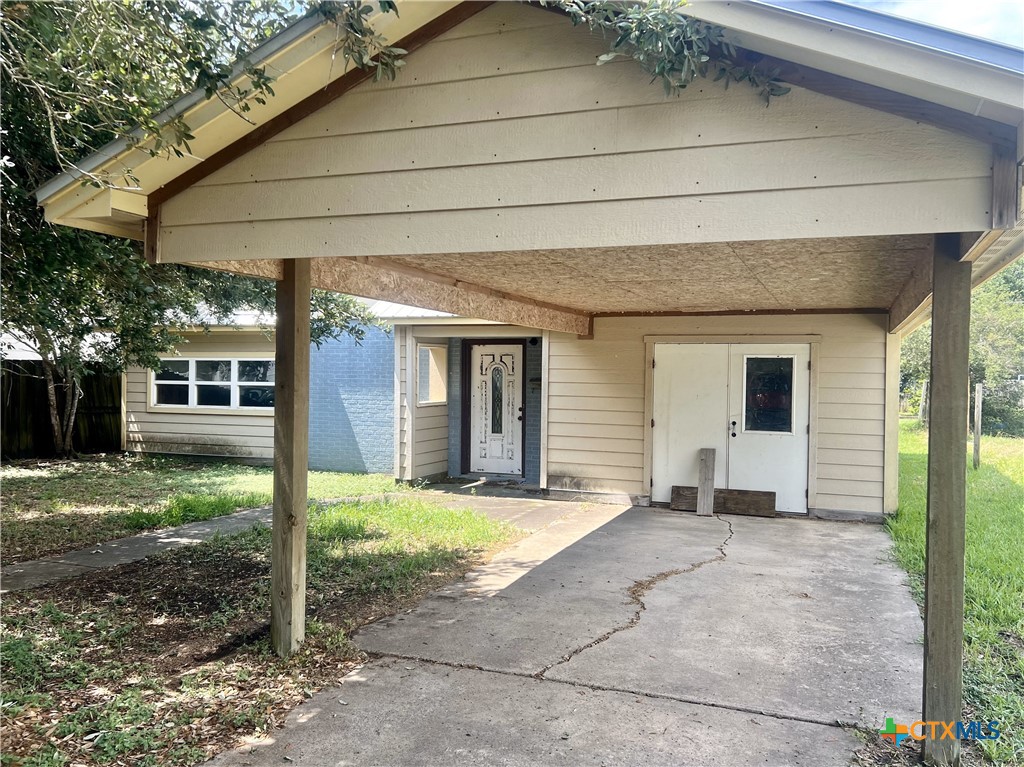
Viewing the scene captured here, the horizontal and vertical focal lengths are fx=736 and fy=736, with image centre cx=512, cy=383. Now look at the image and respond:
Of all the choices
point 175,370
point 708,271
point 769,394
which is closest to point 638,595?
point 708,271

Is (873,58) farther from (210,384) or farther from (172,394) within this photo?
(172,394)

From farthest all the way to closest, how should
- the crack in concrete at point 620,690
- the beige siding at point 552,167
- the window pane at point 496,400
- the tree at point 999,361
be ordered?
the tree at point 999,361 < the window pane at point 496,400 < the crack in concrete at point 620,690 < the beige siding at point 552,167

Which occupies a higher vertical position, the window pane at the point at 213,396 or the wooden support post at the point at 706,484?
the window pane at the point at 213,396

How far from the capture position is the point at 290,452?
158 inches

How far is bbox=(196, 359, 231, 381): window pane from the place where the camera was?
13.3 m

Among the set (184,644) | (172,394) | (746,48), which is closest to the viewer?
(746,48)

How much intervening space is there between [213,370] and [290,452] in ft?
34.0

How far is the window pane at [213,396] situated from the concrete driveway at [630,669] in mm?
8576

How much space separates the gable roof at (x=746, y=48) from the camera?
245cm

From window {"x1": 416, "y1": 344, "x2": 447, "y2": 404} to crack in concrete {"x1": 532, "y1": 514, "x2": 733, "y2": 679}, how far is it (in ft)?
17.0

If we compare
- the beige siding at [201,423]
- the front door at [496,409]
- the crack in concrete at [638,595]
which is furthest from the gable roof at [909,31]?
the beige siding at [201,423]

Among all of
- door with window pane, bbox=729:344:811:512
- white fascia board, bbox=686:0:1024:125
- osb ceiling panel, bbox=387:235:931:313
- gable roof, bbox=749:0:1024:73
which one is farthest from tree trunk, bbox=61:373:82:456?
gable roof, bbox=749:0:1024:73

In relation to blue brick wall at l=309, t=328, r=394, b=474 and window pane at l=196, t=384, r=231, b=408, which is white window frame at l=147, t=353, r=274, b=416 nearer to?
window pane at l=196, t=384, r=231, b=408

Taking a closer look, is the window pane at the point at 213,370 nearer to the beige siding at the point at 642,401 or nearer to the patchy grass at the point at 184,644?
the beige siding at the point at 642,401
